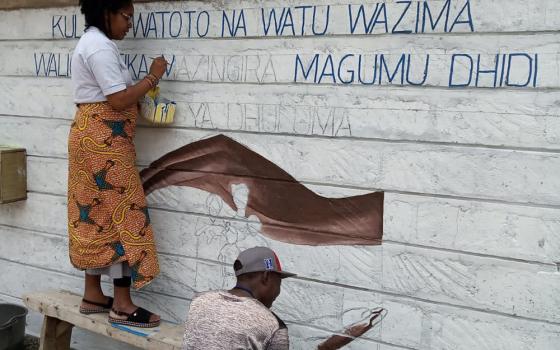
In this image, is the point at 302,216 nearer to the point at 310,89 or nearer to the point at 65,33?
the point at 310,89

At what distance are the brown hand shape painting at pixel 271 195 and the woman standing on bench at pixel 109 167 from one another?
28 centimetres

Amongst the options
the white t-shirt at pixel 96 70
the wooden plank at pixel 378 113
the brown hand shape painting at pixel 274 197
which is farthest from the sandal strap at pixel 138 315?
the white t-shirt at pixel 96 70

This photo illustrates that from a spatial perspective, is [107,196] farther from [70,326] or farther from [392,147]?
[392,147]

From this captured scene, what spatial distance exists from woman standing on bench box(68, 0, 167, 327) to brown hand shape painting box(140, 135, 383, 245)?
0.92ft

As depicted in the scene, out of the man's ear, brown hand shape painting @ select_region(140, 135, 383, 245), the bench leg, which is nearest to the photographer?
the man's ear

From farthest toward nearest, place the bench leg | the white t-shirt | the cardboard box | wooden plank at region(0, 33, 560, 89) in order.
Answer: the cardboard box
the bench leg
the white t-shirt
wooden plank at region(0, 33, 560, 89)

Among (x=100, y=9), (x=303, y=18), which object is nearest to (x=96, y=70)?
(x=100, y=9)

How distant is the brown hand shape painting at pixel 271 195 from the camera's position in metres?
3.39

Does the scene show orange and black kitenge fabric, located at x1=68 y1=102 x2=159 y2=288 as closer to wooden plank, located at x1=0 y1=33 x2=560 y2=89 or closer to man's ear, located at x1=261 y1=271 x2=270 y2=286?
wooden plank, located at x1=0 y1=33 x2=560 y2=89

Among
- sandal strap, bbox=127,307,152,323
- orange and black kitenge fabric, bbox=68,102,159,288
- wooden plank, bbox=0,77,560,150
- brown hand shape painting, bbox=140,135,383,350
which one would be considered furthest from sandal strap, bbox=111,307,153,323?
wooden plank, bbox=0,77,560,150

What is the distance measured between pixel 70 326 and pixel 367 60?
2.52 meters

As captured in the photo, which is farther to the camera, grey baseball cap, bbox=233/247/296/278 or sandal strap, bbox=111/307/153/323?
sandal strap, bbox=111/307/153/323

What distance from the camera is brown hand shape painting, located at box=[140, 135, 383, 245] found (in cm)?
339

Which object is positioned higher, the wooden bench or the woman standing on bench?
the woman standing on bench
